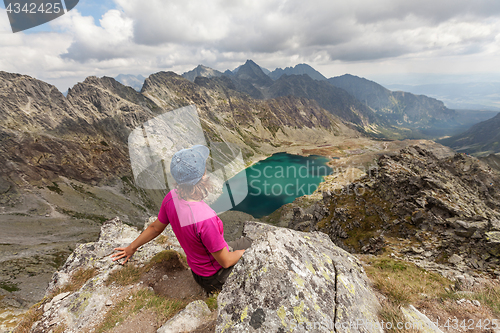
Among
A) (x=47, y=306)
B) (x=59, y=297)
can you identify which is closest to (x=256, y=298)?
(x=47, y=306)

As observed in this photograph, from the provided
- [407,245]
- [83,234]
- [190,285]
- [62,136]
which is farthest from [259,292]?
[62,136]

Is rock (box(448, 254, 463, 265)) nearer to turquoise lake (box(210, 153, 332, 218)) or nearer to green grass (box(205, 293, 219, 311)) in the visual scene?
green grass (box(205, 293, 219, 311))

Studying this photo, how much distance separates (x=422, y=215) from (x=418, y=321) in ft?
83.7

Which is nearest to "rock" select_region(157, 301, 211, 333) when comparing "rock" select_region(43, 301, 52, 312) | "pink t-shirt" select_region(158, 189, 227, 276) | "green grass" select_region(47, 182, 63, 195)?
"pink t-shirt" select_region(158, 189, 227, 276)

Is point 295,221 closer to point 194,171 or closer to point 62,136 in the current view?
point 194,171

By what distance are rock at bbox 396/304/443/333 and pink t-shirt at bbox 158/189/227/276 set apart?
17.0ft

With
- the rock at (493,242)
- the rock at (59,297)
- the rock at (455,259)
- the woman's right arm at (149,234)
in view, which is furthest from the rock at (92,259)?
the rock at (493,242)

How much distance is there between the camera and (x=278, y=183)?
456 ft

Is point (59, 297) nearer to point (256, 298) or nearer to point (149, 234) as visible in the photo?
point (149, 234)

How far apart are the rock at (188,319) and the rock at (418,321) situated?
549 cm

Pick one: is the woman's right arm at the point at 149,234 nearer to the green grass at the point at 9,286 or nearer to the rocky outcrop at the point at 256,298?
the rocky outcrop at the point at 256,298

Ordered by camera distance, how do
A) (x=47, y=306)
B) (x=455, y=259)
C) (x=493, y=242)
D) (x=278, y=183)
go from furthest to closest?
(x=278, y=183)
(x=455, y=259)
(x=493, y=242)
(x=47, y=306)

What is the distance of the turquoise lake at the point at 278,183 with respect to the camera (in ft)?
340

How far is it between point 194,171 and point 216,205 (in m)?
3.15
